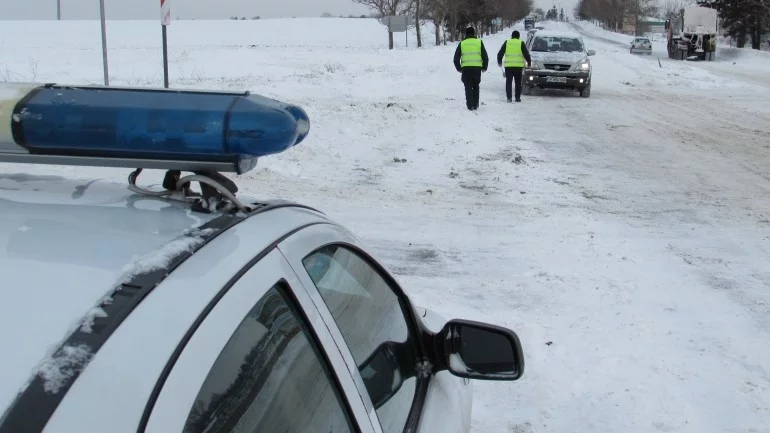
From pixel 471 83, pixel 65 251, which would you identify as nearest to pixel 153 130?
pixel 65 251

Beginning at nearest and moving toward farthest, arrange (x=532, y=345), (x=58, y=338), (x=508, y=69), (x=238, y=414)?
(x=58, y=338) → (x=238, y=414) → (x=532, y=345) → (x=508, y=69)

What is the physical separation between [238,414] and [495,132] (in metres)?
13.5

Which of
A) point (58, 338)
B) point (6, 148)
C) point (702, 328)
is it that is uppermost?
point (6, 148)

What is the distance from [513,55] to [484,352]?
17.6 meters

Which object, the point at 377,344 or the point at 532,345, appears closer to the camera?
the point at 377,344

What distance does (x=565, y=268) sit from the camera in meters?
6.77

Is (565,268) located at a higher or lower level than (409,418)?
lower

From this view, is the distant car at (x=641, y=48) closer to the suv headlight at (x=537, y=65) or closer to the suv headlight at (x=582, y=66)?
the suv headlight at (x=582, y=66)

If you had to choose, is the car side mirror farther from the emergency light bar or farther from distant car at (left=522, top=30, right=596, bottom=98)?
distant car at (left=522, top=30, right=596, bottom=98)

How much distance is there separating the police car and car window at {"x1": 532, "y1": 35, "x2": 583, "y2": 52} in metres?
21.3

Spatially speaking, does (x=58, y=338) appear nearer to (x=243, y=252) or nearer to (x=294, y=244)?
(x=243, y=252)

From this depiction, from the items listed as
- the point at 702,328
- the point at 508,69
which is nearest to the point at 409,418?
the point at 702,328

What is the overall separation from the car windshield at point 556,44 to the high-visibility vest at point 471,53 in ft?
17.5

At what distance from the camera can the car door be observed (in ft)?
4.27
